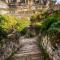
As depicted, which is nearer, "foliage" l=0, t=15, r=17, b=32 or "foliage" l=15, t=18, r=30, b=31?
"foliage" l=0, t=15, r=17, b=32

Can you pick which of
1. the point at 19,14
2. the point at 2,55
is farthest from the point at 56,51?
the point at 19,14

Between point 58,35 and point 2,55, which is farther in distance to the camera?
point 2,55

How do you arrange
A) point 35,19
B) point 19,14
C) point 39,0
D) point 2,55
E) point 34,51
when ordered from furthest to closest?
point 39,0, point 19,14, point 35,19, point 34,51, point 2,55

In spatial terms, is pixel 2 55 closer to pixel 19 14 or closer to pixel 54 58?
pixel 54 58

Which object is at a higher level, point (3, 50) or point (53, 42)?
point (53, 42)

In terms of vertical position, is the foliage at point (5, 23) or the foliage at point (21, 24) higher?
the foliage at point (5, 23)

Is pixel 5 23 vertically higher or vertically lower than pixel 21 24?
higher

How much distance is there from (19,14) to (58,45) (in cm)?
3392

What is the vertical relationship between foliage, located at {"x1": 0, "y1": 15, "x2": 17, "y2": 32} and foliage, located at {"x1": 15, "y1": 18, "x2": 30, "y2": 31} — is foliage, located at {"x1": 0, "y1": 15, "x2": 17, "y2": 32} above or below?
above

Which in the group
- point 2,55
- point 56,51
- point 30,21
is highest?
point 56,51

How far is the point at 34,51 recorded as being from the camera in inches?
762

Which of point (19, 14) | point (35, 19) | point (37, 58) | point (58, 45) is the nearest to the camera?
point (58, 45)

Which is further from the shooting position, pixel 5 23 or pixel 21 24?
pixel 21 24

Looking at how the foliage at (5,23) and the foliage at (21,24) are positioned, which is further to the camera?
the foliage at (21,24)
